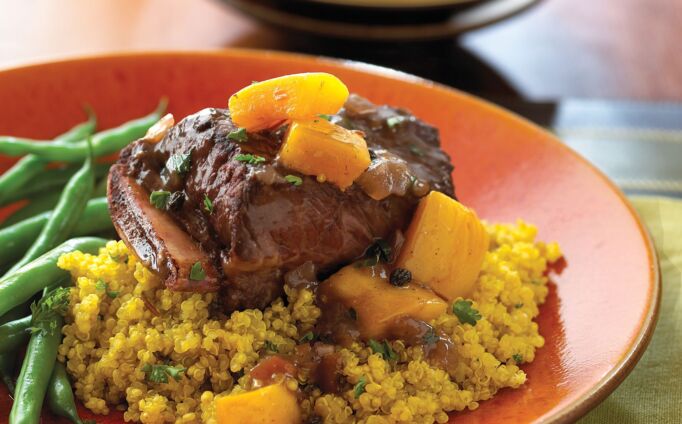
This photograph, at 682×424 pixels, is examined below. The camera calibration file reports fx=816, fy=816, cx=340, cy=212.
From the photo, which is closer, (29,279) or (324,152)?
(324,152)

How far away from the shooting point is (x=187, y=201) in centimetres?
308

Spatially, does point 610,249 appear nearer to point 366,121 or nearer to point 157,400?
point 366,121

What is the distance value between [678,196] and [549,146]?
1180 mm

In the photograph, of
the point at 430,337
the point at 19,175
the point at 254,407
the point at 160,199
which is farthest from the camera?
the point at 19,175

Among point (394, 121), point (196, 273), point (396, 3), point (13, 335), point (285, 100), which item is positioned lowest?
point (13, 335)

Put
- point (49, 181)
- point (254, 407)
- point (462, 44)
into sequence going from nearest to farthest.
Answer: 1. point (254, 407)
2. point (49, 181)
3. point (462, 44)

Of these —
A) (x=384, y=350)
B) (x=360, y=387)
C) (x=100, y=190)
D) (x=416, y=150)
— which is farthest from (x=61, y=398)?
(x=416, y=150)

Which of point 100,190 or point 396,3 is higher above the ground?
point 396,3

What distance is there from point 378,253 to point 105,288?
1038 mm

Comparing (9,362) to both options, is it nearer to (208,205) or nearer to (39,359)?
(39,359)

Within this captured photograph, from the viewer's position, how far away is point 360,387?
2811 mm

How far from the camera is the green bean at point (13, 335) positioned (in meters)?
3.08

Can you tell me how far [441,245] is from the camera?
10.4 feet

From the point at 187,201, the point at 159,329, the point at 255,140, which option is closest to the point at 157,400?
the point at 159,329
